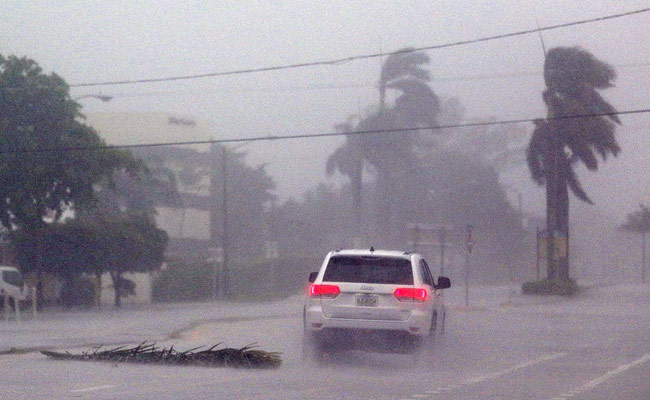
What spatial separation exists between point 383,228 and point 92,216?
91.3 ft

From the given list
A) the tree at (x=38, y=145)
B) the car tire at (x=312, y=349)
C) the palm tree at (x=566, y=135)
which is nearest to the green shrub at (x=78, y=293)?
the tree at (x=38, y=145)

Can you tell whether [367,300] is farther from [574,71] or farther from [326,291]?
[574,71]

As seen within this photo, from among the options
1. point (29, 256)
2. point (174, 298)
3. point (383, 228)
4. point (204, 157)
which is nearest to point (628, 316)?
point (29, 256)

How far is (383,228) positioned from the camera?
2906 inches

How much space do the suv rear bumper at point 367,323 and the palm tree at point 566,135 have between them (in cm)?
3563

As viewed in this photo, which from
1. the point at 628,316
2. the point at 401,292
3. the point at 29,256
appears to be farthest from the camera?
the point at 29,256

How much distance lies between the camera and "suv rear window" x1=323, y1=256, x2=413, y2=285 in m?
15.7

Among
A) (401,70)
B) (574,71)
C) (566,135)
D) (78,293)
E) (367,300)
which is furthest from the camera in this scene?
(401,70)

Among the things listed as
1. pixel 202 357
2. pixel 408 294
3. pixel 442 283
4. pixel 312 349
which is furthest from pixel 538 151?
pixel 202 357

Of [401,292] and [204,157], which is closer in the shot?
[401,292]

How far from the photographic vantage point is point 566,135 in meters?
51.0

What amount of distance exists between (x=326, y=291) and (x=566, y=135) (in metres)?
37.7

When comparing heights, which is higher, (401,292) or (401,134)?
(401,134)

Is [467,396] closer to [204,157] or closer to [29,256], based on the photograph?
[29,256]
